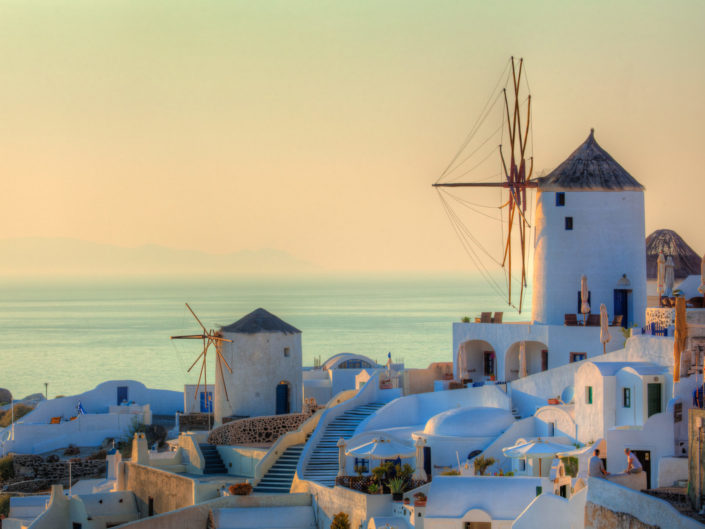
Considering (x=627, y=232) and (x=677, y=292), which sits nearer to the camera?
(x=677, y=292)

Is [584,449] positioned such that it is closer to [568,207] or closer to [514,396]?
[514,396]

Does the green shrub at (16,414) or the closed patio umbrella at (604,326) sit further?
the green shrub at (16,414)

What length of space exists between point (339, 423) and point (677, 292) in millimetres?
8773

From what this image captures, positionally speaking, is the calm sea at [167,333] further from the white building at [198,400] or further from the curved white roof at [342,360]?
the white building at [198,400]

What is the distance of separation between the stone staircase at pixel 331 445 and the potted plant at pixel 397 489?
232 cm

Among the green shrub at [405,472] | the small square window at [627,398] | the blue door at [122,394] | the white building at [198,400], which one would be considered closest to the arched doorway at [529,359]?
the small square window at [627,398]

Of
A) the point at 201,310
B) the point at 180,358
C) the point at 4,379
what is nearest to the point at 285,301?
the point at 201,310

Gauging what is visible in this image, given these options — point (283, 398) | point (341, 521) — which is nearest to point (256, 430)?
point (283, 398)

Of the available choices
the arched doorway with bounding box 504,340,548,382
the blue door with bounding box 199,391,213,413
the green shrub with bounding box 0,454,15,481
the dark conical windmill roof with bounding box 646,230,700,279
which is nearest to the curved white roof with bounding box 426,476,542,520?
the arched doorway with bounding box 504,340,548,382

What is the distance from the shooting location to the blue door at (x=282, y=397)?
39.5 metres

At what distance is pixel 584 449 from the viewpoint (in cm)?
2844

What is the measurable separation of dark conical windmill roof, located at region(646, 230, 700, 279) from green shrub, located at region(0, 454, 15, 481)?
20.4 meters

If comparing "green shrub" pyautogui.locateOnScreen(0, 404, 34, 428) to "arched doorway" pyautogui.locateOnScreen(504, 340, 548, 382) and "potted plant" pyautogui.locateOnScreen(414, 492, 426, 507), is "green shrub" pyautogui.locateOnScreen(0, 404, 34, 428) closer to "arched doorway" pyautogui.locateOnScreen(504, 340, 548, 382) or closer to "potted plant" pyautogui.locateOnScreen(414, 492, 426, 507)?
"arched doorway" pyautogui.locateOnScreen(504, 340, 548, 382)

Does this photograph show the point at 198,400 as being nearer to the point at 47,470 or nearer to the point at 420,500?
the point at 47,470
